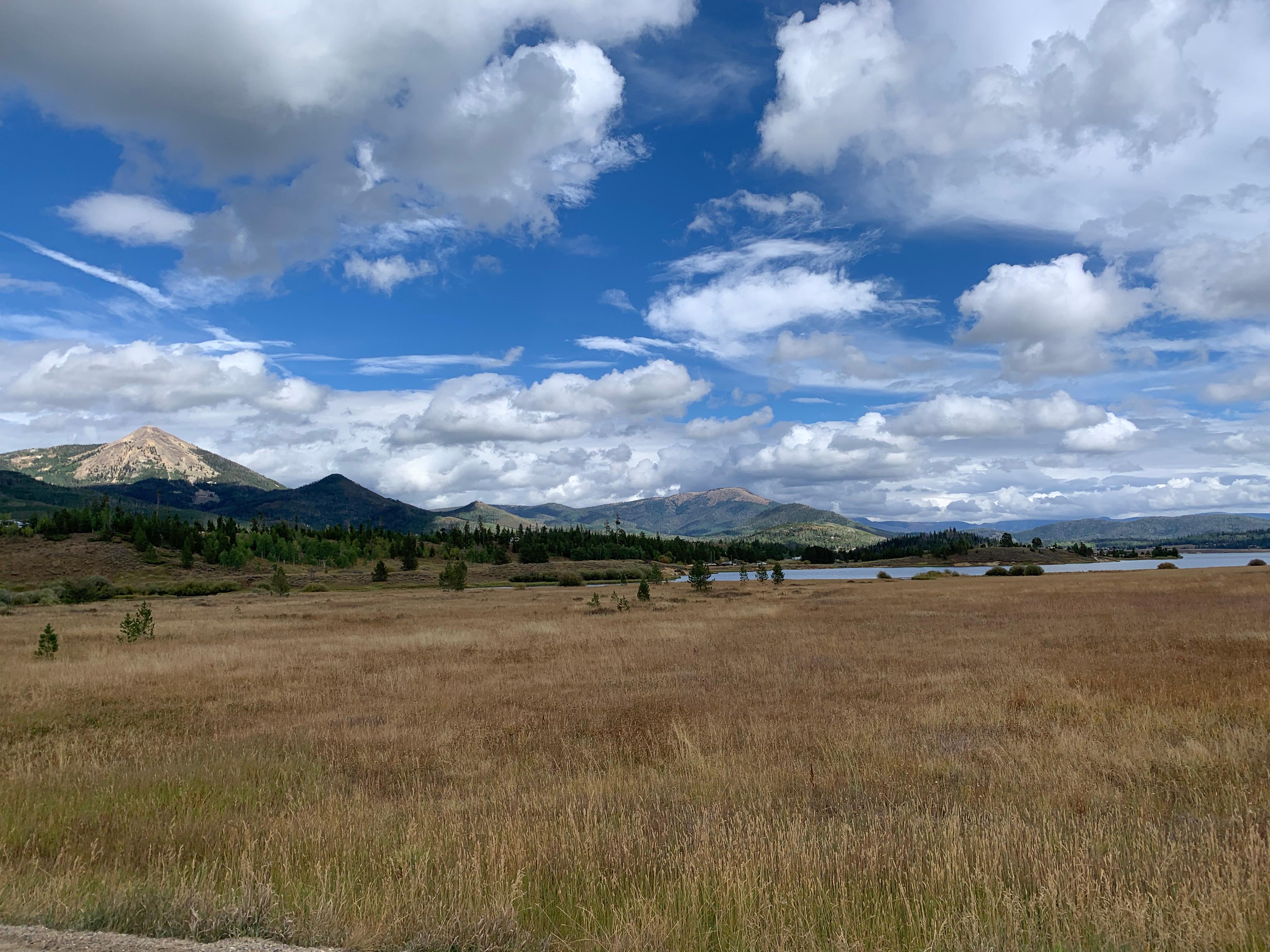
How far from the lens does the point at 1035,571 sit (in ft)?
364

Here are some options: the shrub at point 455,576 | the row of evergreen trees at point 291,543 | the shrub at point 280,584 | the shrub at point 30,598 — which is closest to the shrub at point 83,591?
the shrub at point 30,598

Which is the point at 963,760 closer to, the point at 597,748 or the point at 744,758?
the point at 744,758

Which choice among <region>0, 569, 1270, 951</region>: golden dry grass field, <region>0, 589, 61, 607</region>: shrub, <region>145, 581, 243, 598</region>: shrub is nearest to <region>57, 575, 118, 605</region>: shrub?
<region>0, 589, 61, 607</region>: shrub

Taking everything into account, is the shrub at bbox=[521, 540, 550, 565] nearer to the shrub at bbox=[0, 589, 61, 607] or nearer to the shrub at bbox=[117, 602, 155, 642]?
the shrub at bbox=[0, 589, 61, 607]

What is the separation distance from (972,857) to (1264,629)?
27.4 m

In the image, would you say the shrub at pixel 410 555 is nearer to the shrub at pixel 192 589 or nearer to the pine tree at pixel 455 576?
the shrub at pixel 192 589

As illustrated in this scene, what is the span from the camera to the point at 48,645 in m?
25.1

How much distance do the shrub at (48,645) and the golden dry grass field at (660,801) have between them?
2.89 metres

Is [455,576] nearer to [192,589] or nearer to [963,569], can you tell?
[192,589]

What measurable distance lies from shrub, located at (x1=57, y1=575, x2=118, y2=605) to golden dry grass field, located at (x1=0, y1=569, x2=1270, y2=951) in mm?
63335

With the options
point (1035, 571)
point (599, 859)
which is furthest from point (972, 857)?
point (1035, 571)

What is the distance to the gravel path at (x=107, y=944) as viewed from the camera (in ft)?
17.1

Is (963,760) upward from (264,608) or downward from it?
upward

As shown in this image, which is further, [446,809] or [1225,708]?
[1225,708]
